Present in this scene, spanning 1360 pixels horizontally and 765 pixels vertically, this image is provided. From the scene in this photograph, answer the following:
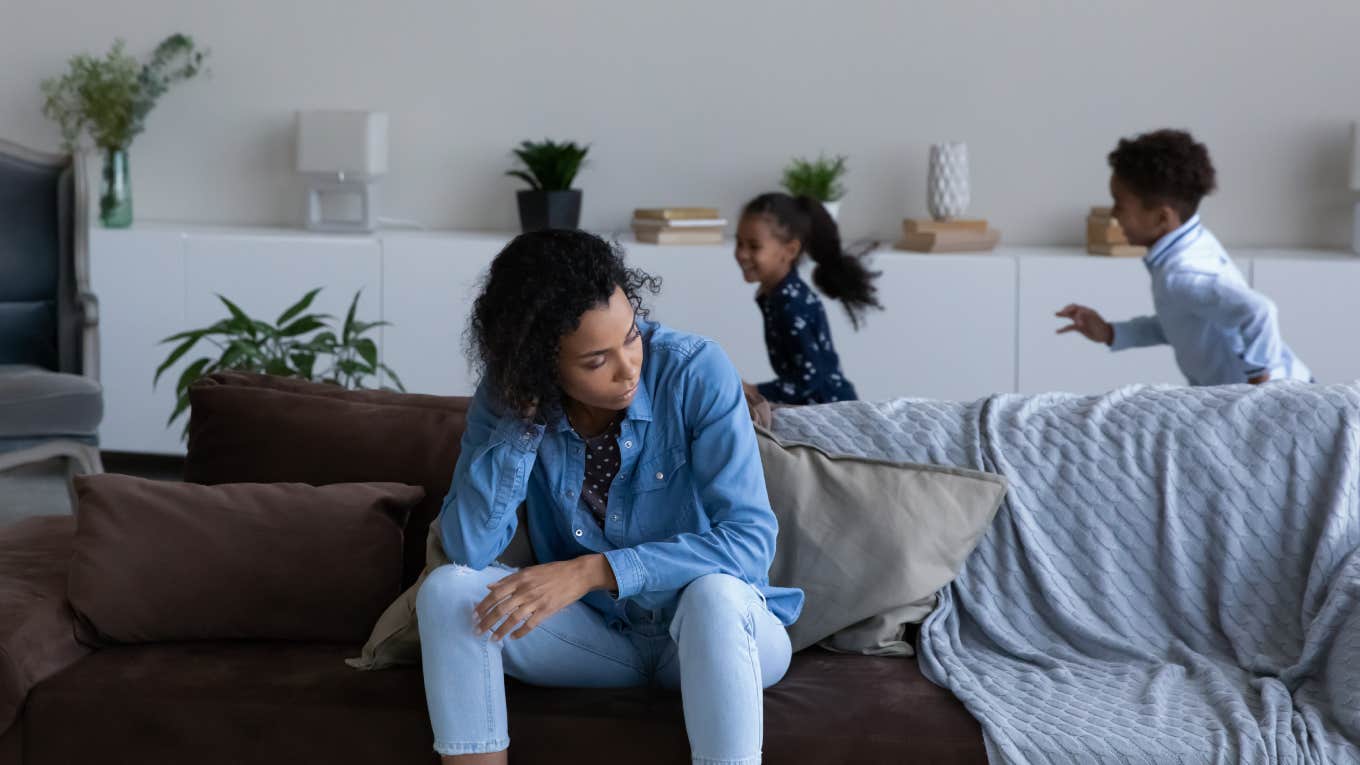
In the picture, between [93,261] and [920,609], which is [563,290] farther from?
[93,261]

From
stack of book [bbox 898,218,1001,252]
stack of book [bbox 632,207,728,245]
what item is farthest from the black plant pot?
stack of book [bbox 898,218,1001,252]

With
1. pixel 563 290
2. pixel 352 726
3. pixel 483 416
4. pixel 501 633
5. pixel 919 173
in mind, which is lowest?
pixel 352 726

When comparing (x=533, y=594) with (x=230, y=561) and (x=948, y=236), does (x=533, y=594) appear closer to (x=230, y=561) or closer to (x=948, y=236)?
(x=230, y=561)

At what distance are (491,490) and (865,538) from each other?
542 millimetres

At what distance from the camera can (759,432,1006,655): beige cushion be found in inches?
84.3

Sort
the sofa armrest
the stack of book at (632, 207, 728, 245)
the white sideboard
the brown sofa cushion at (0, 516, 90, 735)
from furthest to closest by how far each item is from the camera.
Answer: the stack of book at (632, 207, 728, 245) → the white sideboard → the sofa armrest → the brown sofa cushion at (0, 516, 90, 735)

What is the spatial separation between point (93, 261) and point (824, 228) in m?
2.29

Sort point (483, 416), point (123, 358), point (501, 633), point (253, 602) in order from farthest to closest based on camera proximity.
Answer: point (123, 358) → point (253, 602) → point (483, 416) → point (501, 633)

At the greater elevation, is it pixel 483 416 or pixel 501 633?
pixel 483 416

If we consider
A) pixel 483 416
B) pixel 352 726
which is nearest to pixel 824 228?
pixel 483 416

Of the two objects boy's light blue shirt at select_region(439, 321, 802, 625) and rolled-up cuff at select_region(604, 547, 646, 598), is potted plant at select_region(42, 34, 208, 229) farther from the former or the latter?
rolled-up cuff at select_region(604, 547, 646, 598)

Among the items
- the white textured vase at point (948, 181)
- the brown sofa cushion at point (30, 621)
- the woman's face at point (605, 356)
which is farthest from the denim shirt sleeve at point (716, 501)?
the white textured vase at point (948, 181)

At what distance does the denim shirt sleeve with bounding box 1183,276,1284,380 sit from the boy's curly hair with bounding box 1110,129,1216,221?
0.22 metres

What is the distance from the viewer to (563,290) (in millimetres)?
1882
